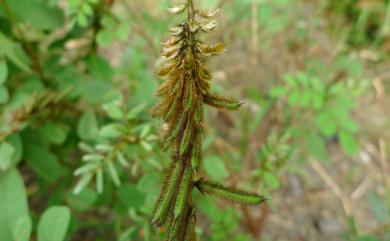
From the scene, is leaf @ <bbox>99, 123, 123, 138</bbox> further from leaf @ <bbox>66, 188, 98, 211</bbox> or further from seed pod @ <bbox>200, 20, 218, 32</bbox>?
seed pod @ <bbox>200, 20, 218, 32</bbox>

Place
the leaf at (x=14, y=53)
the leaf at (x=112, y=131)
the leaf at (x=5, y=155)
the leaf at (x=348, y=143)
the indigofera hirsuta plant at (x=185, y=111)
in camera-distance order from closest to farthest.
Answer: the indigofera hirsuta plant at (x=185, y=111)
the leaf at (x=5, y=155)
the leaf at (x=112, y=131)
the leaf at (x=14, y=53)
the leaf at (x=348, y=143)

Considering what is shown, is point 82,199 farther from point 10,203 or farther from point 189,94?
point 189,94

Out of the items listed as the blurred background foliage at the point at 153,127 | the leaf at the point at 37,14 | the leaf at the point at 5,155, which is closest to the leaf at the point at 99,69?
the blurred background foliage at the point at 153,127

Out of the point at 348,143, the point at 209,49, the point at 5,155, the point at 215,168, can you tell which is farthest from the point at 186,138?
the point at 348,143

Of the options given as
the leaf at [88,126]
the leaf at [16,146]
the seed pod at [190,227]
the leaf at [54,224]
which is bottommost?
the seed pod at [190,227]

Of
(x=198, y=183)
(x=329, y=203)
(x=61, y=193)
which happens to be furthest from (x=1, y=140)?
(x=329, y=203)

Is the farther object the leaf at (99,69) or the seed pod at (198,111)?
the leaf at (99,69)

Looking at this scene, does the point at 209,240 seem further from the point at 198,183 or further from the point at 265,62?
the point at 265,62

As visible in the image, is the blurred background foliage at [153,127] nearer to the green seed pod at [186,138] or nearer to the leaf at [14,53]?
the leaf at [14,53]
